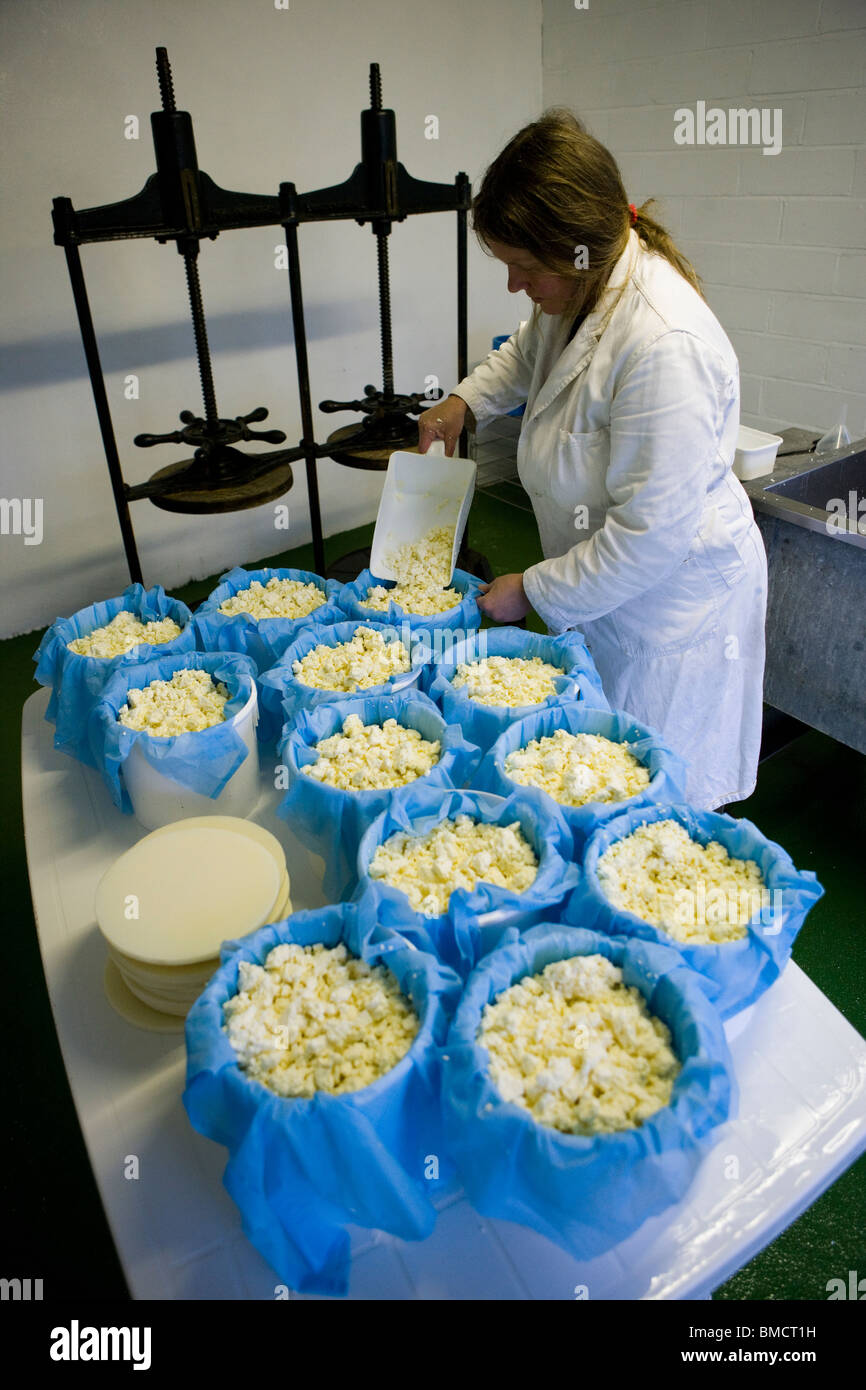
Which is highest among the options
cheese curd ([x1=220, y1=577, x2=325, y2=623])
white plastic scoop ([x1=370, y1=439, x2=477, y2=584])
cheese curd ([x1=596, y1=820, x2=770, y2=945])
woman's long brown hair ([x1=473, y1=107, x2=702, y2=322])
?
woman's long brown hair ([x1=473, y1=107, x2=702, y2=322])

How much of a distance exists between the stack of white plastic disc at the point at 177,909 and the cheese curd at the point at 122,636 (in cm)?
54

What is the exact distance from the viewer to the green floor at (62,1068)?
1.51 metres

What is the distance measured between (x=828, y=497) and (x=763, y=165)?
1.48 meters

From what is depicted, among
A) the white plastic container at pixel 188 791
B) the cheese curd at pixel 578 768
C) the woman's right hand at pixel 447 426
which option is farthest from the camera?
the woman's right hand at pixel 447 426

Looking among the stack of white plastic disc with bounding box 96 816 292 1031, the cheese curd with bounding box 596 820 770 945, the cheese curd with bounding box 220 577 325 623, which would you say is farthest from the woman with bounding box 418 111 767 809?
the stack of white plastic disc with bounding box 96 816 292 1031

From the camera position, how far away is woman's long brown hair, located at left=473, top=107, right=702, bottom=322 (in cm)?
139

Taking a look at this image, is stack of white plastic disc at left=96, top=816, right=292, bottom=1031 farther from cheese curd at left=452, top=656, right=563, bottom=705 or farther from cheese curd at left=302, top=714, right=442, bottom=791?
cheese curd at left=452, top=656, right=563, bottom=705

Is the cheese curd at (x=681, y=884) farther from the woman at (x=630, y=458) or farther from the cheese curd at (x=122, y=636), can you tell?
the cheese curd at (x=122, y=636)

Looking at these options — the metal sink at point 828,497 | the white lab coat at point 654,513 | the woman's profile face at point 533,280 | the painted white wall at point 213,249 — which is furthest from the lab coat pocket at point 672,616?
the painted white wall at point 213,249

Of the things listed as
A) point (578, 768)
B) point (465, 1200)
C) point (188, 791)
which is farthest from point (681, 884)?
point (188, 791)

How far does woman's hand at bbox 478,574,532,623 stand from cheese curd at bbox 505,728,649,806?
1.37ft

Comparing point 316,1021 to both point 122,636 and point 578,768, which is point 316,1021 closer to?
point 578,768

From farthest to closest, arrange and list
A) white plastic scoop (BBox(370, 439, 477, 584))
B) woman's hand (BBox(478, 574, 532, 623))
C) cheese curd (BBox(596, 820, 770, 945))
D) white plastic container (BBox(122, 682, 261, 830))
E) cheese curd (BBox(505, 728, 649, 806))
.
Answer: white plastic scoop (BBox(370, 439, 477, 584)), woman's hand (BBox(478, 574, 532, 623)), white plastic container (BBox(122, 682, 261, 830)), cheese curd (BBox(505, 728, 649, 806)), cheese curd (BBox(596, 820, 770, 945))

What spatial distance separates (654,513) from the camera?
1.49 metres
